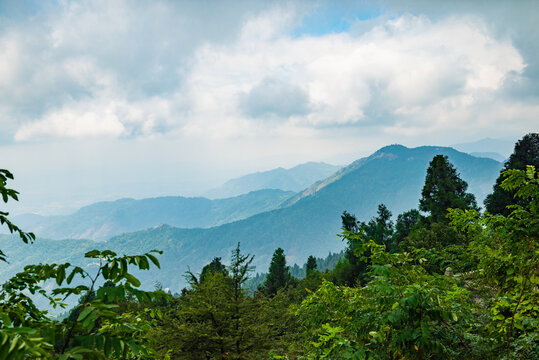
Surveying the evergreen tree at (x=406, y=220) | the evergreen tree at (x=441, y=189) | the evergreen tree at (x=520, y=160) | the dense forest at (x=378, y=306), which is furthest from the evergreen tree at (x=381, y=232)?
the dense forest at (x=378, y=306)

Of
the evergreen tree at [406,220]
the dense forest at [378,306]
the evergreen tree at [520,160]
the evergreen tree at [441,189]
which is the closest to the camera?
the dense forest at [378,306]

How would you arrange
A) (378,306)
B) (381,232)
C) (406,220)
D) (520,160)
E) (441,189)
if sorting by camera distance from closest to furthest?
(378,306)
(520,160)
(441,189)
(381,232)
(406,220)

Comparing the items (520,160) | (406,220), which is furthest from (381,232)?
(520,160)

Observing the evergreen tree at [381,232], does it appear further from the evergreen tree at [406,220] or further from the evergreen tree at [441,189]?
the evergreen tree at [441,189]

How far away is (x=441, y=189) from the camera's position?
126 ft

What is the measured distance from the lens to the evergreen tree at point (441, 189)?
3775cm

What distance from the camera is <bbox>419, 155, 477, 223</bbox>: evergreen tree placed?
37750 millimetres

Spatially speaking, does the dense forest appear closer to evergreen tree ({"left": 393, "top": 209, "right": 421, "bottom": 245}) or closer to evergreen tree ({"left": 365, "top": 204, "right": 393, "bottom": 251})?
evergreen tree ({"left": 365, "top": 204, "right": 393, "bottom": 251})

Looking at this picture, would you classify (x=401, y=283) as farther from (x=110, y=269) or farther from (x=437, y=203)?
(x=437, y=203)

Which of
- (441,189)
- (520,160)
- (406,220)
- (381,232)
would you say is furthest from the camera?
(406,220)

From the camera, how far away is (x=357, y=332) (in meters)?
3.72

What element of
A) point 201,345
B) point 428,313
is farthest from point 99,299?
point 201,345

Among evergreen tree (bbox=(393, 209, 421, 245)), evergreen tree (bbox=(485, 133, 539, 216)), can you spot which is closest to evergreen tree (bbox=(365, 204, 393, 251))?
evergreen tree (bbox=(393, 209, 421, 245))

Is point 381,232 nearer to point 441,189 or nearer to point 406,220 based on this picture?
point 406,220
